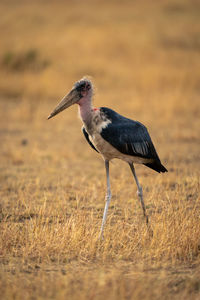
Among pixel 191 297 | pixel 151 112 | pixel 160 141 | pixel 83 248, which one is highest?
pixel 151 112

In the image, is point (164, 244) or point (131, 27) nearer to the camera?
point (164, 244)

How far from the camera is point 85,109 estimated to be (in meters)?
4.68

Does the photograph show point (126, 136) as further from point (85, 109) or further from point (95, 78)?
point (95, 78)

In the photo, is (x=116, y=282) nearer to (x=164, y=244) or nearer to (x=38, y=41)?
(x=164, y=244)

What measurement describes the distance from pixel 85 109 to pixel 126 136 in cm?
46

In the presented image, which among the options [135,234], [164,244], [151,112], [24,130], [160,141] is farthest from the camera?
[151,112]

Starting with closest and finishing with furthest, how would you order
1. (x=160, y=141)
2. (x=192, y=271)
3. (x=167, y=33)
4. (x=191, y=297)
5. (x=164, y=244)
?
(x=191, y=297)
(x=192, y=271)
(x=164, y=244)
(x=160, y=141)
(x=167, y=33)

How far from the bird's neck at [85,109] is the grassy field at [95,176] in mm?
804

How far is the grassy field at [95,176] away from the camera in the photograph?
143 inches

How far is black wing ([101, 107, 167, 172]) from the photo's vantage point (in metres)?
4.54

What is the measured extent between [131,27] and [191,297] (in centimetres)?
2556

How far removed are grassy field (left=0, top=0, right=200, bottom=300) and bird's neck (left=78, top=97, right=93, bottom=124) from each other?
804 mm

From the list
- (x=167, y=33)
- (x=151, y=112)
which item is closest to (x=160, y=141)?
(x=151, y=112)

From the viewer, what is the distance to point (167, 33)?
27.5 metres
